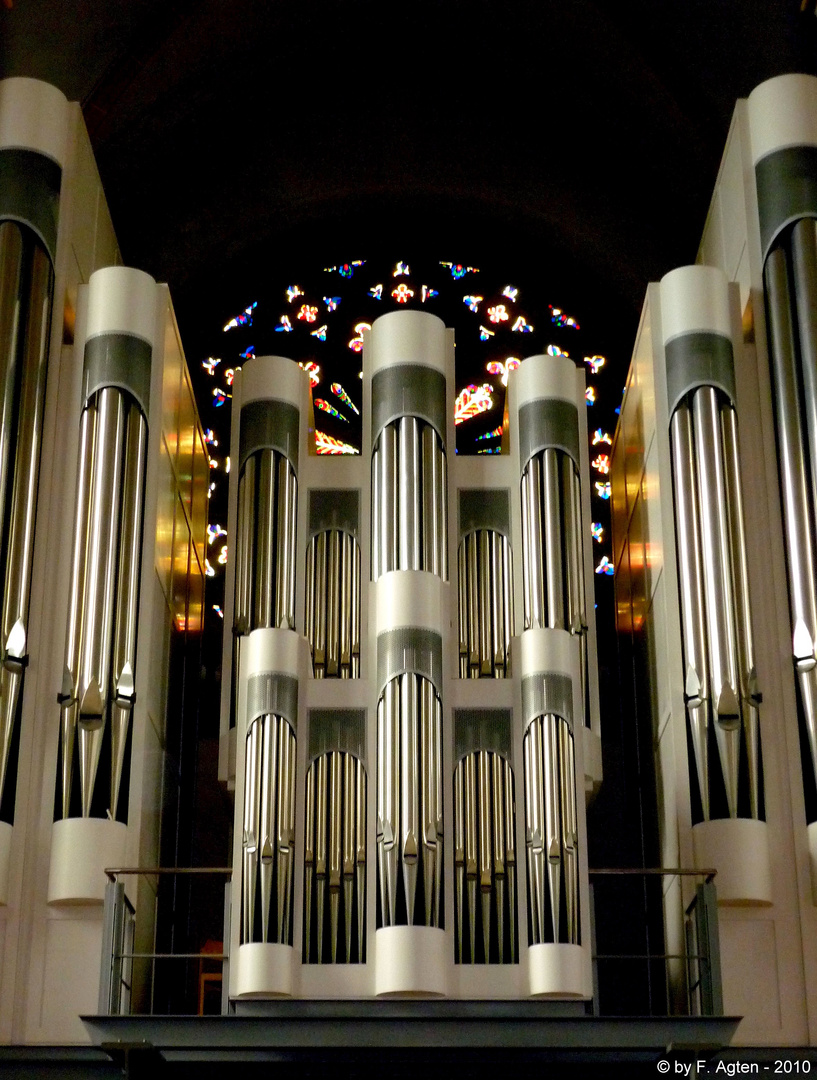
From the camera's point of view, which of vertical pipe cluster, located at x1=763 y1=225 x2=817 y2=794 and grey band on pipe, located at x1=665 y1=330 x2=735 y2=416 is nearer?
vertical pipe cluster, located at x1=763 y1=225 x2=817 y2=794

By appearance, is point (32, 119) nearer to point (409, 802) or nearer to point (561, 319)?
point (409, 802)

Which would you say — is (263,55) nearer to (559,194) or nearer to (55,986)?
(559,194)

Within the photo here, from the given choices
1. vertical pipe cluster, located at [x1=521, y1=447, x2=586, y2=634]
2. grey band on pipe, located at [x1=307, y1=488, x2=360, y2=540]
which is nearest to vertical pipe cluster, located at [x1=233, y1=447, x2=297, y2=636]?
grey band on pipe, located at [x1=307, y1=488, x2=360, y2=540]

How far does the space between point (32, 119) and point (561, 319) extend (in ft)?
20.6

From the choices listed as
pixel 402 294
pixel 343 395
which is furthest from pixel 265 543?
pixel 402 294

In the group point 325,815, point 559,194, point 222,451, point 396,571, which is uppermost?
point 559,194

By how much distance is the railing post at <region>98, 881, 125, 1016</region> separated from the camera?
10211mm

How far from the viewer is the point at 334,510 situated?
12641mm

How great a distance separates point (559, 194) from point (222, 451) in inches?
167

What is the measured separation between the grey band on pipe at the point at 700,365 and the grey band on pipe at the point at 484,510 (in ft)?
4.47

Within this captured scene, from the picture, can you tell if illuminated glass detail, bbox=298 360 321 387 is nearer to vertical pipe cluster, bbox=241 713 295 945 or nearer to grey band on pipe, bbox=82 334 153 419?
grey band on pipe, bbox=82 334 153 419

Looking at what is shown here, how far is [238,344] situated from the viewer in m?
17.2

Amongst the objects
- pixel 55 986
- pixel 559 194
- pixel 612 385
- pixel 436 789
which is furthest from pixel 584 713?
pixel 559 194

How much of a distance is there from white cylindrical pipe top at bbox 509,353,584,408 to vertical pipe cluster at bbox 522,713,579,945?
2.74 metres
